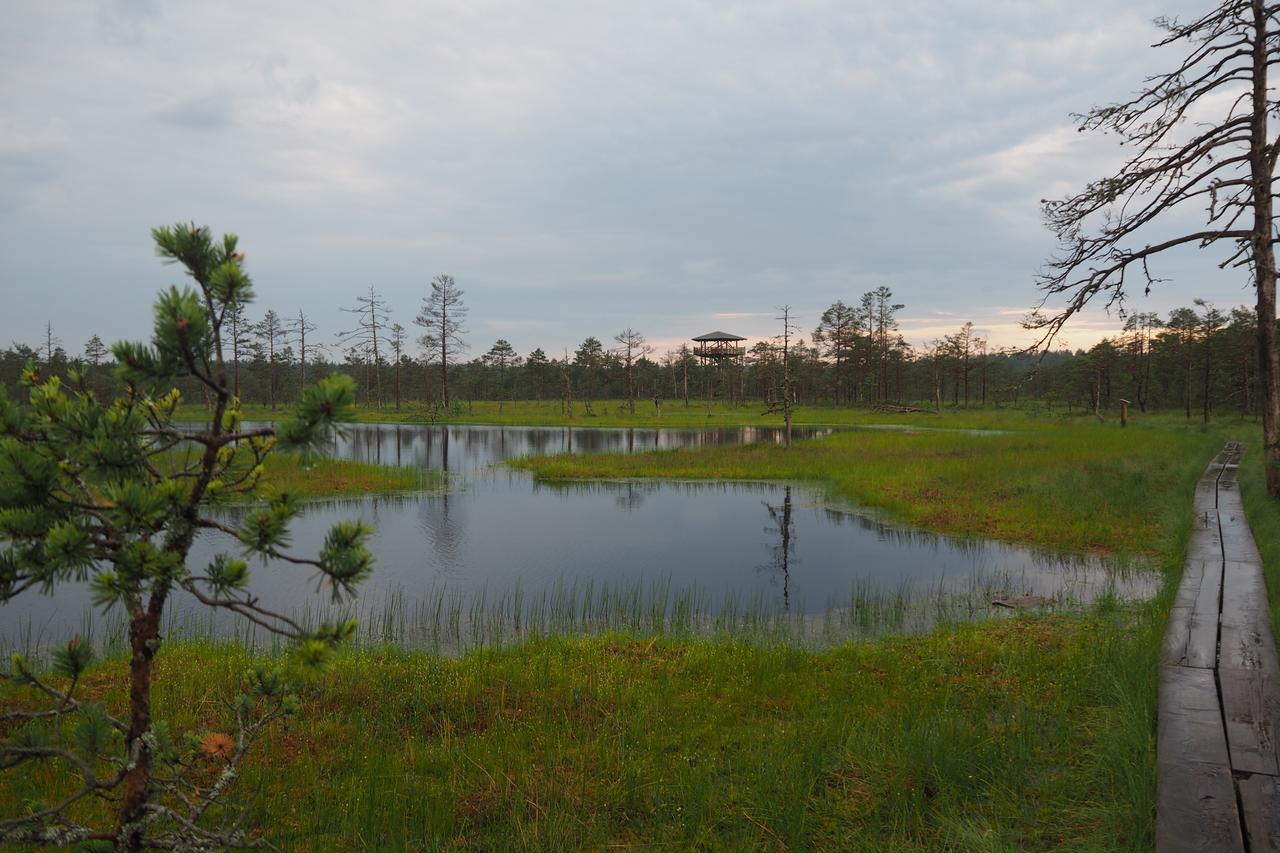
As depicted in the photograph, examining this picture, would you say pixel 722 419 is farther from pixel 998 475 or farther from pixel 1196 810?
pixel 1196 810

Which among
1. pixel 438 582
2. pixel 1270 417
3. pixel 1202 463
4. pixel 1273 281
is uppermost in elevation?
pixel 1273 281

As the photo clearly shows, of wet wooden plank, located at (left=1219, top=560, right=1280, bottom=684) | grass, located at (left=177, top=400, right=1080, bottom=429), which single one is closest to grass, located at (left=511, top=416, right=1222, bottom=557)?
wet wooden plank, located at (left=1219, top=560, right=1280, bottom=684)

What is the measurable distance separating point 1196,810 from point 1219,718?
1.33 meters

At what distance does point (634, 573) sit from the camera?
43.4ft

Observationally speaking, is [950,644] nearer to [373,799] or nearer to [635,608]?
[635,608]

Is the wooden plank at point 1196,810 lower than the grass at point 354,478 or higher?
higher

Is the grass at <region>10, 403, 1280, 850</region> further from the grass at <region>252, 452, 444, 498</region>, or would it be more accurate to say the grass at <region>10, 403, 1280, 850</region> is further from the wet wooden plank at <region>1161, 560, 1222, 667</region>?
the grass at <region>252, 452, 444, 498</region>

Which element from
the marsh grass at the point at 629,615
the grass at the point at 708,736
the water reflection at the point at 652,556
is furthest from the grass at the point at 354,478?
the grass at the point at 708,736

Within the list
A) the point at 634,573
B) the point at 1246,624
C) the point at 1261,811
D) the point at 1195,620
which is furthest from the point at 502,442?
the point at 1261,811

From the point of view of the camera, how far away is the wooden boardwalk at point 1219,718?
10.7ft

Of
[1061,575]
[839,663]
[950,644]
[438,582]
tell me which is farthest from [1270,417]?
[438,582]

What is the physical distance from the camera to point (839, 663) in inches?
311

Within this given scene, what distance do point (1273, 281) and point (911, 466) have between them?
13905 mm

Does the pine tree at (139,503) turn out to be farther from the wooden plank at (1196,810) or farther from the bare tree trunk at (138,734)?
the wooden plank at (1196,810)
